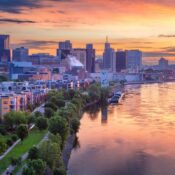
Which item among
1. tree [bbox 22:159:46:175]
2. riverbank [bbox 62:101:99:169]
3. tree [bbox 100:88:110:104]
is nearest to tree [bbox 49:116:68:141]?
riverbank [bbox 62:101:99:169]

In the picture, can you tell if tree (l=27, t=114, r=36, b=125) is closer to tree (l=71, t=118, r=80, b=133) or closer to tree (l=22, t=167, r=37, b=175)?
tree (l=71, t=118, r=80, b=133)

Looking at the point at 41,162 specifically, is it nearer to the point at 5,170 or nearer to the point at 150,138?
the point at 5,170

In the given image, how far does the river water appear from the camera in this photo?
5141mm

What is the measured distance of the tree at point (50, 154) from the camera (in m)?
4.37

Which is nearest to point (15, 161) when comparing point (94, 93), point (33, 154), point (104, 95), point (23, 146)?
point (33, 154)

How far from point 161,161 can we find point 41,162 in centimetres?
198

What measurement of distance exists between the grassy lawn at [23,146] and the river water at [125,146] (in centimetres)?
55

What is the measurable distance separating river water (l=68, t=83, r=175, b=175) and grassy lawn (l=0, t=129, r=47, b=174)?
1.80 ft

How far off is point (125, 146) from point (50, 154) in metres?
2.14

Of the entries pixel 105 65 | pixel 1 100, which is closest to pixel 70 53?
pixel 105 65

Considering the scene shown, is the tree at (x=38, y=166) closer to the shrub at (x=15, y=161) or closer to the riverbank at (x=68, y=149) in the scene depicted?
the shrub at (x=15, y=161)

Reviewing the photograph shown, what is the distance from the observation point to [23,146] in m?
5.46

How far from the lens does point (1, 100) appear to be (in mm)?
7738

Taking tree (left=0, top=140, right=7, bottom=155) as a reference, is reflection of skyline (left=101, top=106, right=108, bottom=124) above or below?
below
